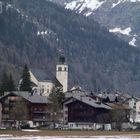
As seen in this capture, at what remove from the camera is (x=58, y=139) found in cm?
10106

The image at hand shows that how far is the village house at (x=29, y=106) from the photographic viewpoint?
7096 inches

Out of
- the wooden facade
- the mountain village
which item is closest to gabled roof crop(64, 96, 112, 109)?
the mountain village

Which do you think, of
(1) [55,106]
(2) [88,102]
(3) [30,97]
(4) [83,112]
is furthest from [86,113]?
(3) [30,97]

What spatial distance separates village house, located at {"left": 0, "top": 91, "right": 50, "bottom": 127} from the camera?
180250mm

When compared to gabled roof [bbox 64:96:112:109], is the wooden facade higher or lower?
lower

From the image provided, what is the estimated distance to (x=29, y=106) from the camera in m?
182

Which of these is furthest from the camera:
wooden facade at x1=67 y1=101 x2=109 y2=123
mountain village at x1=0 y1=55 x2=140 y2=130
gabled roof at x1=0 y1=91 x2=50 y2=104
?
gabled roof at x1=0 y1=91 x2=50 y2=104

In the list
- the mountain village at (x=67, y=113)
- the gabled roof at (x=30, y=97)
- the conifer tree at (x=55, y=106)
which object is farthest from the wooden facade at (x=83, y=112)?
the gabled roof at (x=30, y=97)

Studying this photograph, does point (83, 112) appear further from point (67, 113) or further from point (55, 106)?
point (55, 106)

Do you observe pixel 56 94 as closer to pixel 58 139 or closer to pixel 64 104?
pixel 64 104

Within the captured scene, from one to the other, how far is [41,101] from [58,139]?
8291 centimetres

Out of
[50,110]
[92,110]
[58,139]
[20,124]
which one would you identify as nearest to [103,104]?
[92,110]

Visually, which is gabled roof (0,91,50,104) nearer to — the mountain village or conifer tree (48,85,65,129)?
the mountain village

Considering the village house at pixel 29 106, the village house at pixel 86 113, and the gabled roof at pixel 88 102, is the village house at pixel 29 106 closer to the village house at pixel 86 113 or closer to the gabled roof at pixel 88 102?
the gabled roof at pixel 88 102
